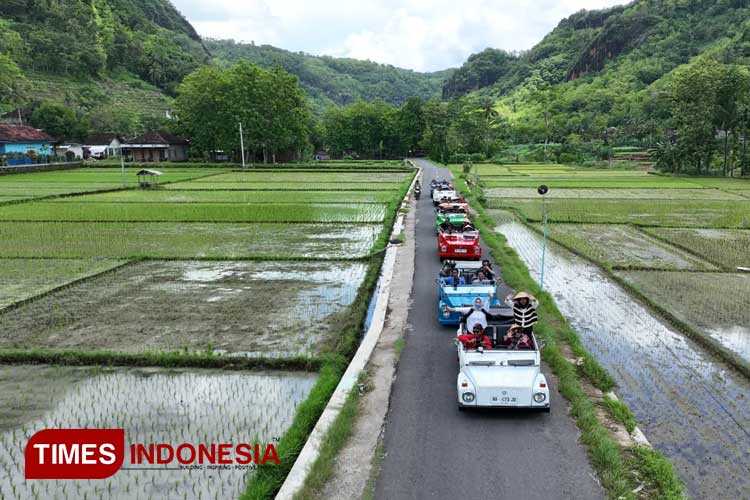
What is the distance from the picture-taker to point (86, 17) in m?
131

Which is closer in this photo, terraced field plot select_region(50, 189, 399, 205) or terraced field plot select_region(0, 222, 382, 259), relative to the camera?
terraced field plot select_region(0, 222, 382, 259)

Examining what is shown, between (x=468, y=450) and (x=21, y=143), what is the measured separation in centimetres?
7545

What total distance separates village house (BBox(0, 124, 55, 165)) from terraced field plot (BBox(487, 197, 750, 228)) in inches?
2212

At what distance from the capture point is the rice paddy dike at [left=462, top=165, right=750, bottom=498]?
8.18 metres

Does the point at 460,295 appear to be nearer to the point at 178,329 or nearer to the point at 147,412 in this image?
the point at 178,329

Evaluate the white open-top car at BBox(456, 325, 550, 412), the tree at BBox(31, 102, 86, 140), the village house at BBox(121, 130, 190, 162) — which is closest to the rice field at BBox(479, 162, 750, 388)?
the white open-top car at BBox(456, 325, 550, 412)

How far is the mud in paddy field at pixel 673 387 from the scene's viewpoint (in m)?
7.40

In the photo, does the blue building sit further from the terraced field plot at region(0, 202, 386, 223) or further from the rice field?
the rice field

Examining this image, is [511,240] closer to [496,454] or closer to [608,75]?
[496,454]

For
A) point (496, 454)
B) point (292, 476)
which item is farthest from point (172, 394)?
point (496, 454)

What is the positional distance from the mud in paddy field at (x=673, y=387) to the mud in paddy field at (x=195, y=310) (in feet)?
Answer: 19.1

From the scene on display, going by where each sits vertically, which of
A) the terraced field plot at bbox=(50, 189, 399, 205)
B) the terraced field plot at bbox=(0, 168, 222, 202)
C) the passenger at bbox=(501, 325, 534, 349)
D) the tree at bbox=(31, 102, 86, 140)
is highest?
the tree at bbox=(31, 102, 86, 140)

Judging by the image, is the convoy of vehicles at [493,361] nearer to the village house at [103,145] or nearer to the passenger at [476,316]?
the passenger at [476,316]

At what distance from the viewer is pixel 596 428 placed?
8031 mm
